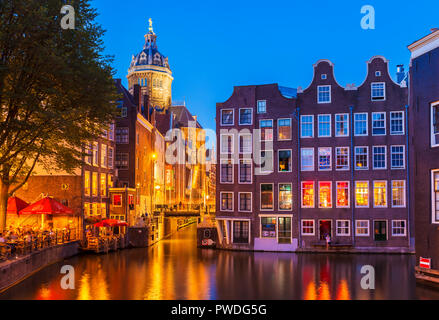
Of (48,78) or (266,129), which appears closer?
(48,78)

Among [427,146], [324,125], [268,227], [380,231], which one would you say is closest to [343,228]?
[380,231]

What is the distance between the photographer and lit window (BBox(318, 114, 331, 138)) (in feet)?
156

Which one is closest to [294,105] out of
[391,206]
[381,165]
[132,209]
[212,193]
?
[381,165]

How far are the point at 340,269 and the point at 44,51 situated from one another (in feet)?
82.3

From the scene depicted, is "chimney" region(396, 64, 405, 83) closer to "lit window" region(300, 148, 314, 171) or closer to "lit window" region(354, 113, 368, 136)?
"lit window" region(354, 113, 368, 136)

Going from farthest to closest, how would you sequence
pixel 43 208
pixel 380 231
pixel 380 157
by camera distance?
pixel 380 157 < pixel 380 231 < pixel 43 208

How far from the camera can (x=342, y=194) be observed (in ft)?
153

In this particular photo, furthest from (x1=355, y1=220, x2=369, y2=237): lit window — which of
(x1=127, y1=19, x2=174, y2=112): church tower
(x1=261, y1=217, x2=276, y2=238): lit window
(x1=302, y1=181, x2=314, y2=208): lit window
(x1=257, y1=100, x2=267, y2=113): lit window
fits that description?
(x1=127, y1=19, x2=174, y2=112): church tower

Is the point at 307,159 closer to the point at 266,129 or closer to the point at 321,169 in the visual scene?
the point at 321,169

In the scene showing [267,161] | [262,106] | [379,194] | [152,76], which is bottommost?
[379,194]

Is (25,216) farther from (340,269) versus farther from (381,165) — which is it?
(381,165)

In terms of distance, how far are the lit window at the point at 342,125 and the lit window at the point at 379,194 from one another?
228 inches

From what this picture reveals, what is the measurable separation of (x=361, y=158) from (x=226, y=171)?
13.9m

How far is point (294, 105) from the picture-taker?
48094 millimetres
